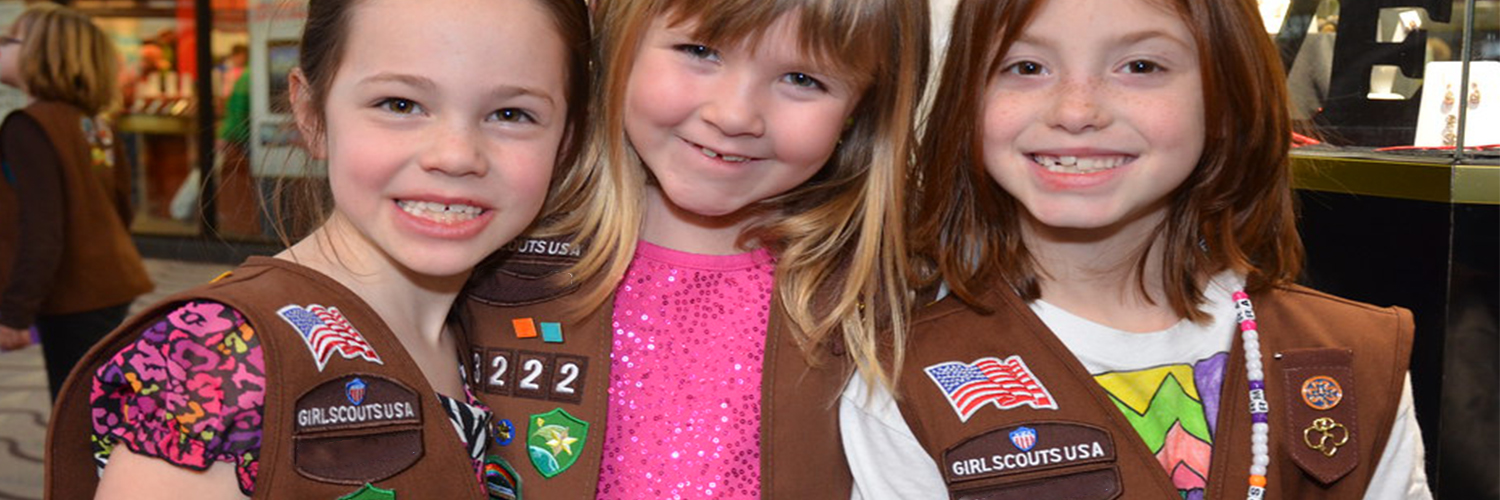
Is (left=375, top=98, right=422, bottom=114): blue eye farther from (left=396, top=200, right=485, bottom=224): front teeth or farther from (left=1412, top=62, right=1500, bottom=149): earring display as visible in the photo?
(left=1412, top=62, right=1500, bottom=149): earring display

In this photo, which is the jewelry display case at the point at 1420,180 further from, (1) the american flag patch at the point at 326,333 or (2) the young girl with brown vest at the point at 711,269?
(1) the american flag patch at the point at 326,333

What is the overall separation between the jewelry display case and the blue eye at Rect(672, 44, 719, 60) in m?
1.01

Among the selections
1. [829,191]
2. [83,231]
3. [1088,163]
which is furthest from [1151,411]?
[83,231]

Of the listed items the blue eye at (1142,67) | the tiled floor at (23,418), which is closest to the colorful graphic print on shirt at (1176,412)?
the blue eye at (1142,67)

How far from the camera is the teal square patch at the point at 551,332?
175 centimetres

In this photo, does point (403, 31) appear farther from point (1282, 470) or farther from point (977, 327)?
point (1282, 470)

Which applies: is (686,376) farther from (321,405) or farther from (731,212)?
(321,405)

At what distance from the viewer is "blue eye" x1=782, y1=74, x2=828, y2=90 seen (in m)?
1.70

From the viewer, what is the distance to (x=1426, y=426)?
202 centimetres

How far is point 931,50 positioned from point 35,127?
9.42 ft

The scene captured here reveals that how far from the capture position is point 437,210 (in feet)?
5.20

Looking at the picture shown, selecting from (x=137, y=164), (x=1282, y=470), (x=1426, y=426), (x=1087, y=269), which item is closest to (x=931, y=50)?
(x=1087, y=269)

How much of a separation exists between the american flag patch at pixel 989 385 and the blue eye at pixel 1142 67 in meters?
0.38

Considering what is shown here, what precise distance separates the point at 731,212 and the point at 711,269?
0.27ft
